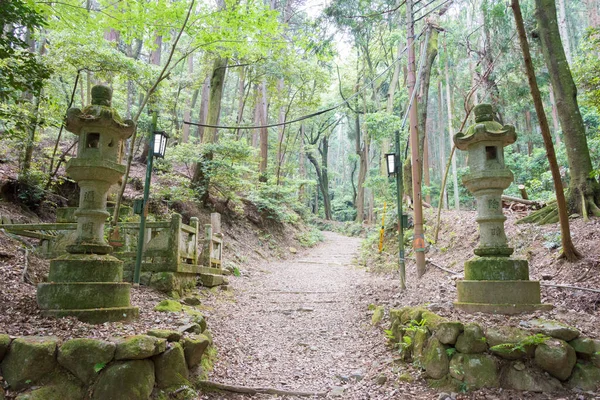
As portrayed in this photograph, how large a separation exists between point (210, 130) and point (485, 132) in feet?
32.1

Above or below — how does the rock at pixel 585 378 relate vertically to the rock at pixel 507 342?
below

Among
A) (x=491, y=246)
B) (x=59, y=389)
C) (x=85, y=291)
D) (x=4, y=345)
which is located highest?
(x=491, y=246)

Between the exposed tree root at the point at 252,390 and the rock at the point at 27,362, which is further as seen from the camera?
the exposed tree root at the point at 252,390

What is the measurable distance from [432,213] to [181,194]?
767 centimetres

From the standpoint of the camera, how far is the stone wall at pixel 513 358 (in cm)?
310

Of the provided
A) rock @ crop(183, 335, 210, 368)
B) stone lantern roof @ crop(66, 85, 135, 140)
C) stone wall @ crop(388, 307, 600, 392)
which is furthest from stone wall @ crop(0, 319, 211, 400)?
stone wall @ crop(388, 307, 600, 392)

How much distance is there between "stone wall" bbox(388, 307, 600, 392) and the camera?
310 centimetres

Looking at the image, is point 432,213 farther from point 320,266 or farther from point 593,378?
point 593,378

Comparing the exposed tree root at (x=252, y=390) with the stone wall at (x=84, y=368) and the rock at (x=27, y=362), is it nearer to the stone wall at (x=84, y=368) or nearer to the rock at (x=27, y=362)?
the stone wall at (x=84, y=368)

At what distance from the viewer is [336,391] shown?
3.88 meters

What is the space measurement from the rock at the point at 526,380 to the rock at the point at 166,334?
3.08 m

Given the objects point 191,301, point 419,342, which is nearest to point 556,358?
point 419,342

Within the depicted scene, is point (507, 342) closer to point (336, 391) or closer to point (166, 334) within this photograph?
point (336, 391)

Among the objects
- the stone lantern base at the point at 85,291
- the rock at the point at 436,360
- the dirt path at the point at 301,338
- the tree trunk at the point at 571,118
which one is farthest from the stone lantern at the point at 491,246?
the stone lantern base at the point at 85,291
